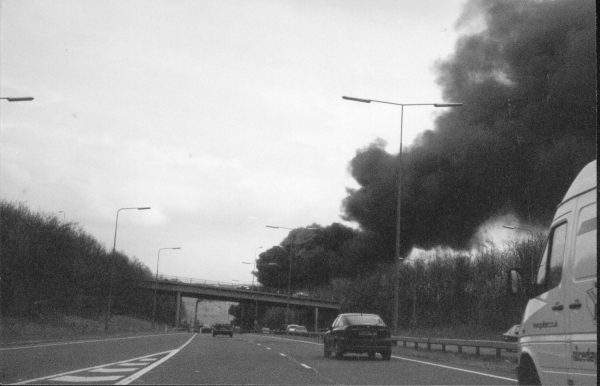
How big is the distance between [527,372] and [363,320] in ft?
48.2

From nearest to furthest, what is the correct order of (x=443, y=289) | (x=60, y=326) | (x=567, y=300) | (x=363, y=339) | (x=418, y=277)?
(x=567, y=300)
(x=363, y=339)
(x=60, y=326)
(x=443, y=289)
(x=418, y=277)

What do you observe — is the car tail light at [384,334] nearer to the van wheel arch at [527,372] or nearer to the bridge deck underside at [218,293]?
the van wheel arch at [527,372]

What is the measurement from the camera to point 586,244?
6.34 m

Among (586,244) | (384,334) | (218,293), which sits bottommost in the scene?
(384,334)

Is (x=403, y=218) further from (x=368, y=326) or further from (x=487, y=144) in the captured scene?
(x=368, y=326)

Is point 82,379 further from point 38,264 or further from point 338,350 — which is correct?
point 38,264

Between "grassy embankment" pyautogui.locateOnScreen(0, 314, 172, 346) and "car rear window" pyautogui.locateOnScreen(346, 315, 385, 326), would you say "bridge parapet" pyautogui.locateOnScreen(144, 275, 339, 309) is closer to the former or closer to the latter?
"grassy embankment" pyautogui.locateOnScreen(0, 314, 172, 346)

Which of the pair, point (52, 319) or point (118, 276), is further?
point (118, 276)

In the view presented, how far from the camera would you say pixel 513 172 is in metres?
38.7

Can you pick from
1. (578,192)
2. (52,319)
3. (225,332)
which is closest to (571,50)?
(578,192)

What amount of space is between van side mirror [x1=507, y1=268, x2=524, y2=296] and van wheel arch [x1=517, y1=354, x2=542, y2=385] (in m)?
0.70

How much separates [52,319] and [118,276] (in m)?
28.9

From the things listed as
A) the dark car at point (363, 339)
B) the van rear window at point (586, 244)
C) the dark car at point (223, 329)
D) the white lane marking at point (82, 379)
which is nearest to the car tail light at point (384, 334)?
the dark car at point (363, 339)

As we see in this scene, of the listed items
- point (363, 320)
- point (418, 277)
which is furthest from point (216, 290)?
point (363, 320)
